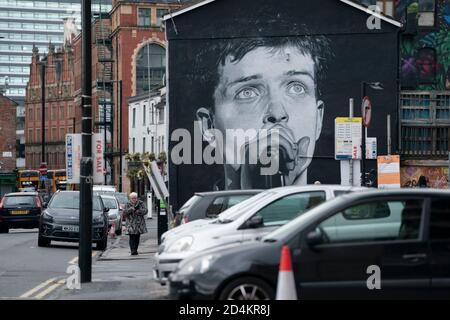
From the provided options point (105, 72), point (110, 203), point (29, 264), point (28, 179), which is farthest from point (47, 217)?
point (105, 72)

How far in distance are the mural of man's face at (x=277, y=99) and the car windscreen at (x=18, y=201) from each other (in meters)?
8.00

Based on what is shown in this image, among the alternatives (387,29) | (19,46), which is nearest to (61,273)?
(387,29)

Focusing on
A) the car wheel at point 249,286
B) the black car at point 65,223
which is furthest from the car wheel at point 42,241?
the car wheel at point 249,286

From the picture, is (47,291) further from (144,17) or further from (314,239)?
(144,17)

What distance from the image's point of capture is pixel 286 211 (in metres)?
14.6

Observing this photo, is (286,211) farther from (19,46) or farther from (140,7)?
(19,46)

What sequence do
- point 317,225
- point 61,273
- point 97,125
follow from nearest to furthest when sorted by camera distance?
point 317,225 < point 61,273 < point 97,125

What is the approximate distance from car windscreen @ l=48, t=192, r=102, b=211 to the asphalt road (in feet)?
3.89

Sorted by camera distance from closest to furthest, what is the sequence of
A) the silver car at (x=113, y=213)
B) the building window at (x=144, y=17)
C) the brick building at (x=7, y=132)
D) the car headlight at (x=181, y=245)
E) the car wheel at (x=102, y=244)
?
the car headlight at (x=181, y=245) < the car wheel at (x=102, y=244) < the silver car at (x=113, y=213) < the building window at (x=144, y=17) < the brick building at (x=7, y=132)

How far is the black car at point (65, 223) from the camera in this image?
93.4 feet

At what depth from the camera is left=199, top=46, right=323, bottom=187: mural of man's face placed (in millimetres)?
38125

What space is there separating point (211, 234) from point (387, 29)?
2546 centimetres

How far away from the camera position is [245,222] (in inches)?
543

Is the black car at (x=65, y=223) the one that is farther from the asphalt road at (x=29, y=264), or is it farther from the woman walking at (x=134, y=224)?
the woman walking at (x=134, y=224)
